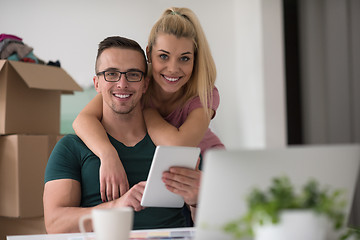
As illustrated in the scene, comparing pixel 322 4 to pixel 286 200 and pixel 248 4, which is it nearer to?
pixel 248 4

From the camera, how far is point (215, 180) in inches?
25.3

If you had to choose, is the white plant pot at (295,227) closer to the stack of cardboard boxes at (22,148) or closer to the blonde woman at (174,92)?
the blonde woman at (174,92)

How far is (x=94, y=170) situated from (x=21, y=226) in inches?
39.7

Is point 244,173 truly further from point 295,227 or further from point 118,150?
point 118,150

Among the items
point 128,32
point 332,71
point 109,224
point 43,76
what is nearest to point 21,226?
point 43,76

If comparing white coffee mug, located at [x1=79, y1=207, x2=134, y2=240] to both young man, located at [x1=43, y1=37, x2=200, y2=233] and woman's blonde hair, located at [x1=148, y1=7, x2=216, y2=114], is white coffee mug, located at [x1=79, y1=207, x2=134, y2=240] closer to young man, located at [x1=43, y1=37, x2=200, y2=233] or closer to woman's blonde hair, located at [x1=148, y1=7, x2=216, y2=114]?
young man, located at [x1=43, y1=37, x2=200, y2=233]

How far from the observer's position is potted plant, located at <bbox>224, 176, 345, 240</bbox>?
0.59 meters

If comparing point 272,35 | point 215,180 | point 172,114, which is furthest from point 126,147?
point 272,35

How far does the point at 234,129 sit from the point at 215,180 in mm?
3157

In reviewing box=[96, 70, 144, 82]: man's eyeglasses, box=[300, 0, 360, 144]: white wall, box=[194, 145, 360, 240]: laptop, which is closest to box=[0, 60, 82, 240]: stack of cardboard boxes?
box=[96, 70, 144, 82]: man's eyeglasses

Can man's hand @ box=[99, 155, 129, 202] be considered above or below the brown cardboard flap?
below

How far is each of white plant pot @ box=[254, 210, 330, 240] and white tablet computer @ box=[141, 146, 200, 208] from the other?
441mm

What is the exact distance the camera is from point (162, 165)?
3.53 feet

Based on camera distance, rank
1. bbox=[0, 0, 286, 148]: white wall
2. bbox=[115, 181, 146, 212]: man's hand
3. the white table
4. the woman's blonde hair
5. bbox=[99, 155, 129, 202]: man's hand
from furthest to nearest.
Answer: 1. bbox=[0, 0, 286, 148]: white wall
2. the woman's blonde hair
3. bbox=[99, 155, 129, 202]: man's hand
4. bbox=[115, 181, 146, 212]: man's hand
5. the white table
